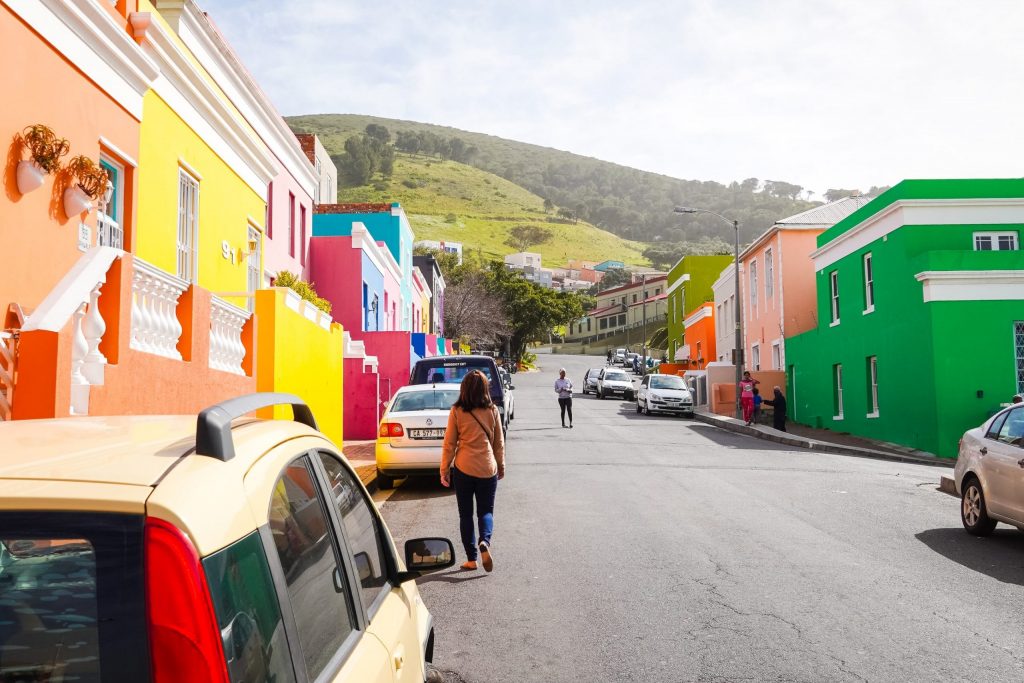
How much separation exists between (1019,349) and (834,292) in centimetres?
790

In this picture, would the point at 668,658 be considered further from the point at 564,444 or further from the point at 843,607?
the point at 564,444

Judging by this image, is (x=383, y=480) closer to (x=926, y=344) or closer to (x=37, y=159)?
(x=37, y=159)

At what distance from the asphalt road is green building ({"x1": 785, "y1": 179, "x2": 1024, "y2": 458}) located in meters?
9.15

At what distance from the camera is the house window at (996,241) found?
23.5 metres

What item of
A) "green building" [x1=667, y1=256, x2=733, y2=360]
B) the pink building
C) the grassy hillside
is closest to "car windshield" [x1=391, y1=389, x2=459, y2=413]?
the pink building

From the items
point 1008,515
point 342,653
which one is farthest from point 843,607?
point 342,653

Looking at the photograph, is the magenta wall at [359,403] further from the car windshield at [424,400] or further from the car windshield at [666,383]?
the car windshield at [666,383]

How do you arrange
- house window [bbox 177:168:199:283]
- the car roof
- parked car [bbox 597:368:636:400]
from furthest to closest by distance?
1. parked car [bbox 597:368:636:400]
2. house window [bbox 177:168:199:283]
3. the car roof

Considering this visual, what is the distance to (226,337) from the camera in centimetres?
1074

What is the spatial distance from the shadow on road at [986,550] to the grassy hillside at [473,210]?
114850 mm

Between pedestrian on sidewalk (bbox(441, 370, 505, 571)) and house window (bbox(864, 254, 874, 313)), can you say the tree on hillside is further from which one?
pedestrian on sidewalk (bbox(441, 370, 505, 571))

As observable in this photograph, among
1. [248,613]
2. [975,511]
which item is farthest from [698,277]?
[248,613]

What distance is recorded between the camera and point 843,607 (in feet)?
20.9

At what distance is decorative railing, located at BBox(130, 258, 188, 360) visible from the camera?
7.81 m
